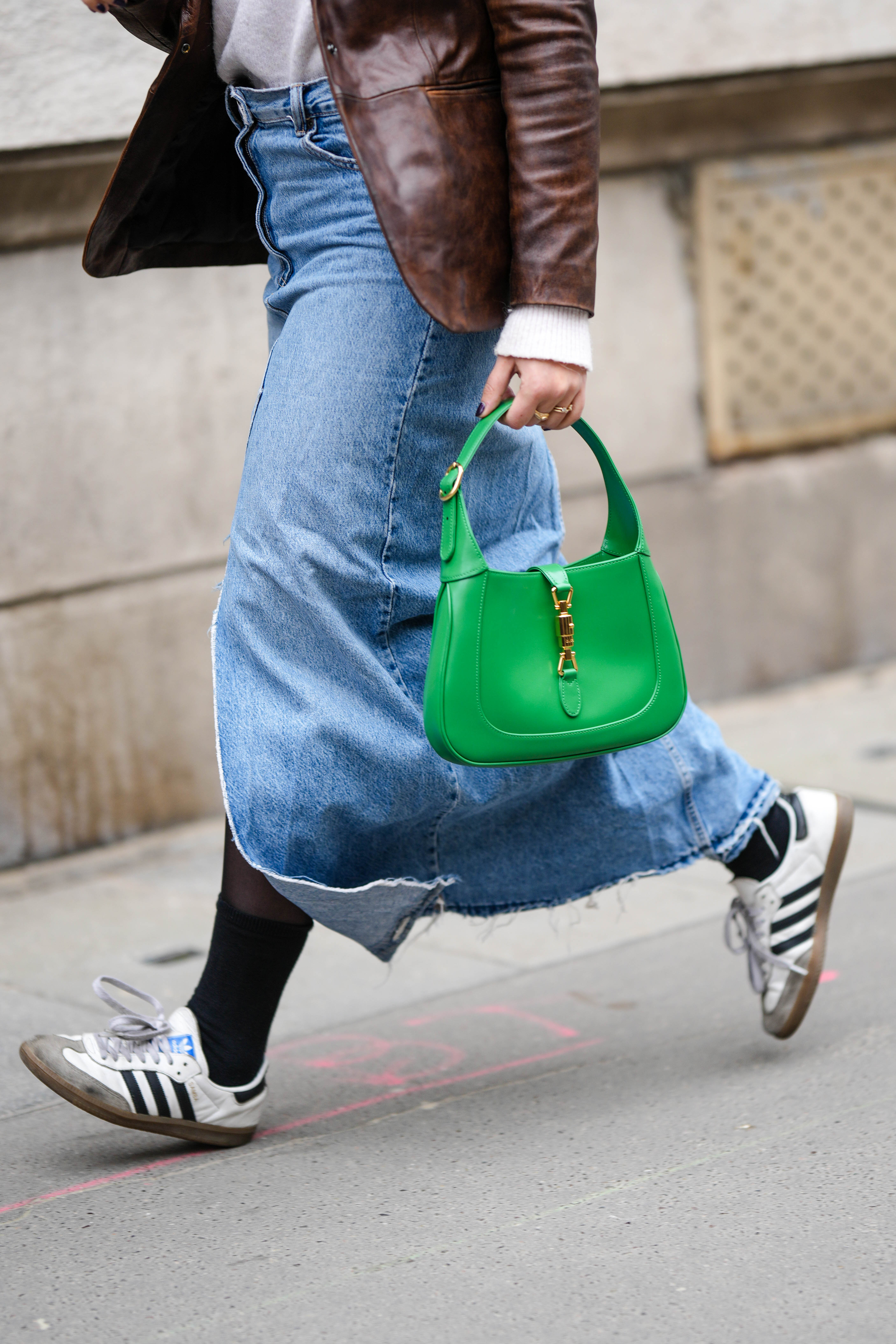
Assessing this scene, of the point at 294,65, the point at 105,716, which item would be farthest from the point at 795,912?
the point at 105,716

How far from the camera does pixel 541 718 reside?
2.11 m

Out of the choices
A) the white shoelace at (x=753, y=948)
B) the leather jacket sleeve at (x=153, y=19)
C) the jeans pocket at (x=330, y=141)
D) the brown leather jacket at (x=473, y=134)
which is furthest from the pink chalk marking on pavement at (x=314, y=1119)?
the leather jacket sleeve at (x=153, y=19)

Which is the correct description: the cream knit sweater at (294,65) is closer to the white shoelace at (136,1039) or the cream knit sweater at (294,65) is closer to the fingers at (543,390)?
the fingers at (543,390)

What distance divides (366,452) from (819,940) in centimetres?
103

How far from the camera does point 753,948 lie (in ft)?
8.45

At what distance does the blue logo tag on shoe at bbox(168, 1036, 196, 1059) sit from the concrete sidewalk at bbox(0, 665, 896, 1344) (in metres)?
0.16

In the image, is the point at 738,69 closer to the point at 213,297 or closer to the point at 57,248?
the point at 213,297

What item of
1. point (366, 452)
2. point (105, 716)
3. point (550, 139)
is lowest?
point (105, 716)

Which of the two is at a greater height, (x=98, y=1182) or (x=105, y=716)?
(x=98, y=1182)

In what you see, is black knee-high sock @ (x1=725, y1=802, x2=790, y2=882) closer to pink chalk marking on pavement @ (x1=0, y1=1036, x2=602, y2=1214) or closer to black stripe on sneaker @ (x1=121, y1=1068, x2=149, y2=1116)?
pink chalk marking on pavement @ (x1=0, y1=1036, x2=602, y2=1214)

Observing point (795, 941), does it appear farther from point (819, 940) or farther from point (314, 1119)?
point (314, 1119)

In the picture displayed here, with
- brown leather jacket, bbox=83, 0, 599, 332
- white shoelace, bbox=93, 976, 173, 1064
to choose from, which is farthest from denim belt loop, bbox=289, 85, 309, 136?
white shoelace, bbox=93, 976, 173, 1064

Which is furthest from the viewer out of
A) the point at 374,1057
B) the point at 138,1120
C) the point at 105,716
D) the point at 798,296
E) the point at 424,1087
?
the point at 798,296

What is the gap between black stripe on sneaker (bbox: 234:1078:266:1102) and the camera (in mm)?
2330
